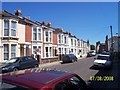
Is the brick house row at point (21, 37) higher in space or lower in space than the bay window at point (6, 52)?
higher

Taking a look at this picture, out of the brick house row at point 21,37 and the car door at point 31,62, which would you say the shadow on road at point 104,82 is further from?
the brick house row at point 21,37

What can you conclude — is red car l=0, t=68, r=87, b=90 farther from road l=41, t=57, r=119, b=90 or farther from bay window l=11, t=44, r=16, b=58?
bay window l=11, t=44, r=16, b=58

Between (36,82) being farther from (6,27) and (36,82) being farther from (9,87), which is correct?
(6,27)

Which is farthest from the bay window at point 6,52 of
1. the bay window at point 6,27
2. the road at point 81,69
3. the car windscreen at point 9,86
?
the car windscreen at point 9,86

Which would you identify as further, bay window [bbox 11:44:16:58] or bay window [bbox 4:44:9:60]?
bay window [bbox 11:44:16:58]

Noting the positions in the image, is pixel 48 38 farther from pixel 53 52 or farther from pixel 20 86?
pixel 20 86

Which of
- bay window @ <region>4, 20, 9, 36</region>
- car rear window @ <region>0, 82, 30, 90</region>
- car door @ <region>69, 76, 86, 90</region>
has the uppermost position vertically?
bay window @ <region>4, 20, 9, 36</region>

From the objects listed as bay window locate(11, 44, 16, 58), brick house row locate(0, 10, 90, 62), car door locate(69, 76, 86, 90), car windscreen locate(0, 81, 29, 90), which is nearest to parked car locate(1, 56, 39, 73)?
brick house row locate(0, 10, 90, 62)

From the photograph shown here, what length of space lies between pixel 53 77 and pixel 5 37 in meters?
24.1

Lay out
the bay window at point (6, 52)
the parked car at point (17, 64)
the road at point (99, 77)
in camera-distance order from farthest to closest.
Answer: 1. the bay window at point (6, 52)
2. the parked car at point (17, 64)
3. the road at point (99, 77)

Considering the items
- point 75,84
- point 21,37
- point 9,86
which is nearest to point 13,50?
point 21,37

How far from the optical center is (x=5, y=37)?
2759 centimetres

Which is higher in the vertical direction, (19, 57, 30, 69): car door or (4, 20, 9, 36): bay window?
(4, 20, 9, 36): bay window

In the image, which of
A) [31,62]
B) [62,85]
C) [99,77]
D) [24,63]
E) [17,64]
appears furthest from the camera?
[31,62]
